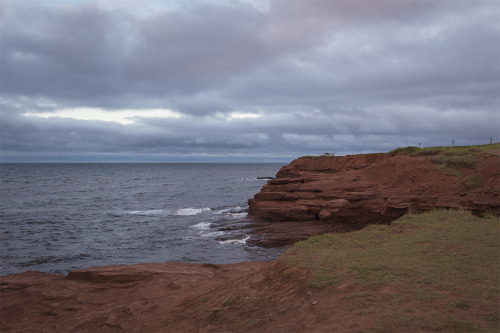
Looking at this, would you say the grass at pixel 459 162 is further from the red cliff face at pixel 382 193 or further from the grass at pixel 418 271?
the grass at pixel 418 271

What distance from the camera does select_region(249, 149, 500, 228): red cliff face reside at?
17.9 metres

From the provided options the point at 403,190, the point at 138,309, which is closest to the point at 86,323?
the point at 138,309

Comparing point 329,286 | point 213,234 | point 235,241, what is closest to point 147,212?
point 213,234

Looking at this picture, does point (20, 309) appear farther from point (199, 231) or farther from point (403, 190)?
point (403, 190)

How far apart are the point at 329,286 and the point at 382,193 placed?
46.6 ft

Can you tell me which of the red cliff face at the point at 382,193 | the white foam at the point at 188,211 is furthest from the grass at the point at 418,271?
the white foam at the point at 188,211

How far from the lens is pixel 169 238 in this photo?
22328mm

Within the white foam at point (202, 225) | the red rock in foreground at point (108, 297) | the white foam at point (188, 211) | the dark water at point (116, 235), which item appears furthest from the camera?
the white foam at point (188, 211)

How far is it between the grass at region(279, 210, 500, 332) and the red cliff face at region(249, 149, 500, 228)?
4.36 meters

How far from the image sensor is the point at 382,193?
67.3 feet

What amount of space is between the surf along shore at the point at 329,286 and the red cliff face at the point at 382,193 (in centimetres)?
12

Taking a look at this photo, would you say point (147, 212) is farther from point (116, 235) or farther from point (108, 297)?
point (108, 297)

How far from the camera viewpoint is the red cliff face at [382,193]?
1789 cm

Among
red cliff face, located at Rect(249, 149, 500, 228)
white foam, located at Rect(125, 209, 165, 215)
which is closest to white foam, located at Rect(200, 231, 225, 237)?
red cliff face, located at Rect(249, 149, 500, 228)
